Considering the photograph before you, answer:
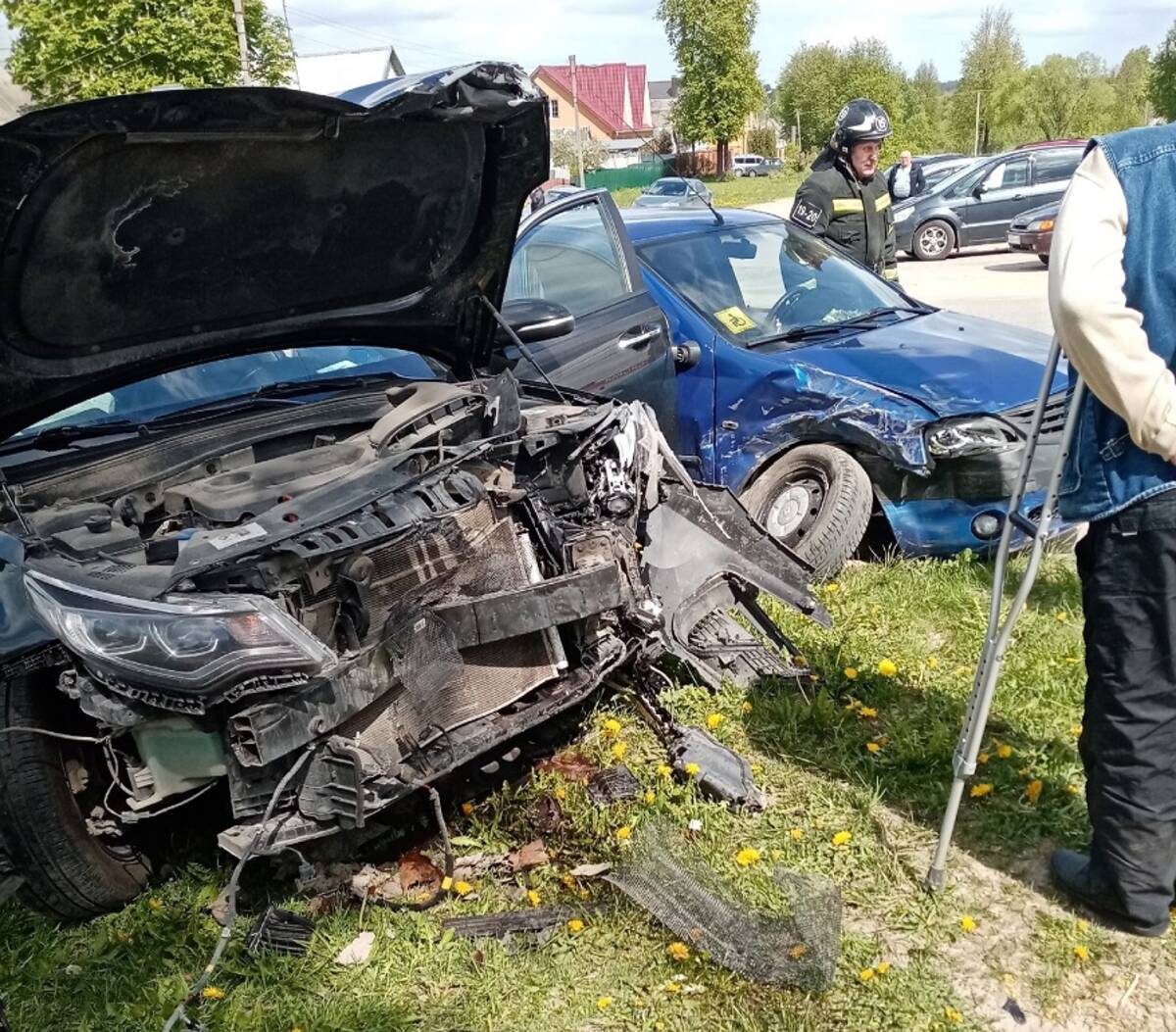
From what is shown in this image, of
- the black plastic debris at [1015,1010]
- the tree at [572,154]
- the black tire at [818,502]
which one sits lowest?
the black plastic debris at [1015,1010]

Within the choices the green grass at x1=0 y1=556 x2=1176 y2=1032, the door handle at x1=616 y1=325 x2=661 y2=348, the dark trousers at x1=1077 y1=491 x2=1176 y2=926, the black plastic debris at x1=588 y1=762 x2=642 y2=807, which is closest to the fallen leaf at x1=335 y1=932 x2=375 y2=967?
the green grass at x1=0 y1=556 x2=1176 y2=1032

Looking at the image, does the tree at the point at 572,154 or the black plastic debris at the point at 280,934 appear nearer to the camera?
the black plastic debris at the point at 280,934

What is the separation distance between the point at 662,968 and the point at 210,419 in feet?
7.34

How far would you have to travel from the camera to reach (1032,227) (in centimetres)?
1416

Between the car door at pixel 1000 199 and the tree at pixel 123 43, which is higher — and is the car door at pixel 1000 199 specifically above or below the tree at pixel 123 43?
below

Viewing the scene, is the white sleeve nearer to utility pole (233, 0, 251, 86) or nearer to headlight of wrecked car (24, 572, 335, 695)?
headlight of wrecked car (24, 572, 335, 695)

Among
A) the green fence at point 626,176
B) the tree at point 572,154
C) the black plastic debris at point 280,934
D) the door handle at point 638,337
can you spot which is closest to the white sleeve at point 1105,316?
the black plastic debris at point 280,934

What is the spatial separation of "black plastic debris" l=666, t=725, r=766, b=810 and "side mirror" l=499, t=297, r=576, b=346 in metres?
1.70

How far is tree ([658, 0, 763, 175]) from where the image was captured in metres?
44.0

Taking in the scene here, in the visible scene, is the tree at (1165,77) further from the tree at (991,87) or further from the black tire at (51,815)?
the black tire at (51,815)

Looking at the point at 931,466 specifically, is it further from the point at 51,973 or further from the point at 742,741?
the point at 51,973

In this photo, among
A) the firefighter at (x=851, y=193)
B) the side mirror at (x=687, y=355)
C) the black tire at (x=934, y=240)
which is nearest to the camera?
the side mirror at (x=687, y=355)

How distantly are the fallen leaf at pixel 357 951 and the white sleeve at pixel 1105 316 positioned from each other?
233 cm

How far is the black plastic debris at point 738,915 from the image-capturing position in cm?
260
